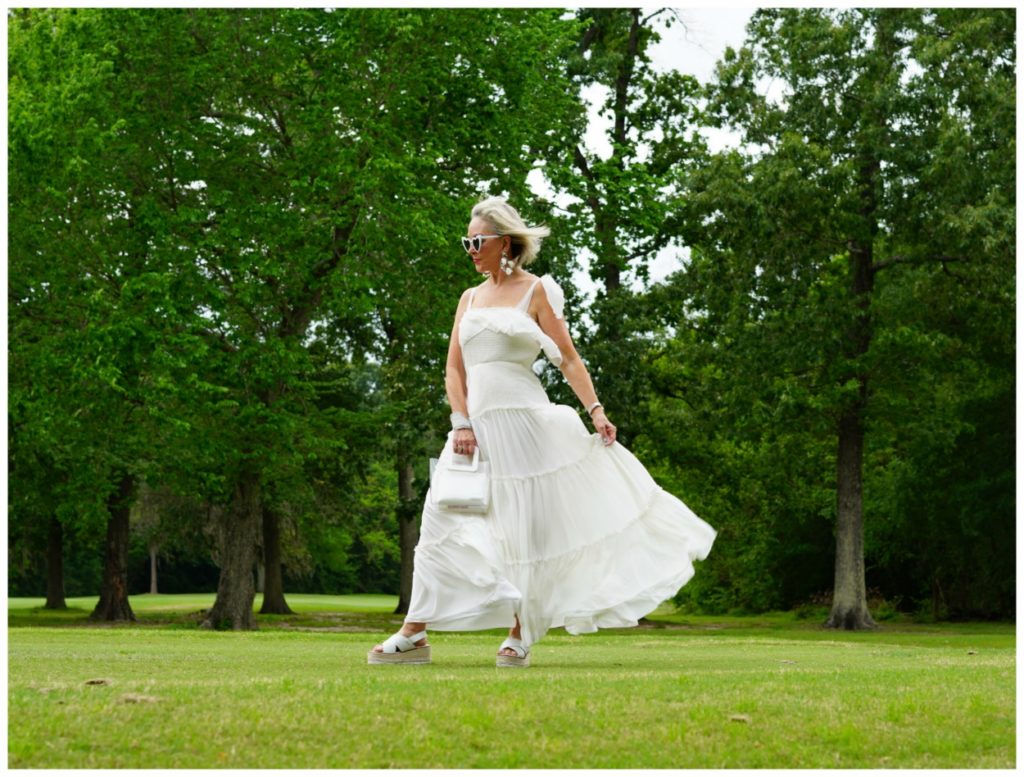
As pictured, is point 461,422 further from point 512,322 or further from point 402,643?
point 402,643

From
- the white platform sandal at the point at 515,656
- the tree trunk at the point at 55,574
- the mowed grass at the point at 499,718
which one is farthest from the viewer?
the tree trunk at the point at 55,574

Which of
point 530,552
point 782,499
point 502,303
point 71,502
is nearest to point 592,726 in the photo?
point 530,552

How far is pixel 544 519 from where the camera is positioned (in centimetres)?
933

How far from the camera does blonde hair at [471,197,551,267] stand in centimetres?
934

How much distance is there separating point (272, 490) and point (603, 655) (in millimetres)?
28433

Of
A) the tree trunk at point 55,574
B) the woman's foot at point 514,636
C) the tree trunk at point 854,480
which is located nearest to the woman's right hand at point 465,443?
the woman's foot at point 514,636

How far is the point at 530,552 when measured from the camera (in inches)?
365

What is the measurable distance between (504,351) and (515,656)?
6.61 feet

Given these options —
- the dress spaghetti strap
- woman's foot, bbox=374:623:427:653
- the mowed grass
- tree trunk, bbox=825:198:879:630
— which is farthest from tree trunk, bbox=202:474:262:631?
the mowed grass

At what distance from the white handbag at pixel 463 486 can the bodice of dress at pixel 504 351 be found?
40 centimetres

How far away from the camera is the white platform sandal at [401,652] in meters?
9.11

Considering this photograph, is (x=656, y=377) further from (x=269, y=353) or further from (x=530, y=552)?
(x=530, y=552)

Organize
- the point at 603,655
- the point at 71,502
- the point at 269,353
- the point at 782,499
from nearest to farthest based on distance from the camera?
1. the point at 603,655
2. the point at 269,353
3. the point at 71,502
4. the point at 782,499

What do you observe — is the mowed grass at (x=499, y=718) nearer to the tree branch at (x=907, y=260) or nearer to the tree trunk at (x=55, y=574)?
A: the tree branch at (x=907, y=260)
